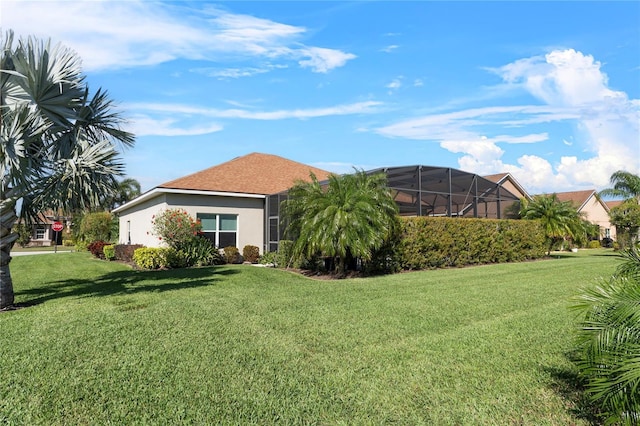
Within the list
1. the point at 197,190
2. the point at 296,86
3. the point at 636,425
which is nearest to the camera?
the point at 636,425

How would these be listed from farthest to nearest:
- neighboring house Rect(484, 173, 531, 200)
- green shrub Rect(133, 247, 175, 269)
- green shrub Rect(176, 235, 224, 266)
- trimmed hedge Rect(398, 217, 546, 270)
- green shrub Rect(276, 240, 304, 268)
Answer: neighboring house Rect(484, 173, 531, 200) → green shrub Rect(176, 235, 224, 266) → green shrub Rect(276, 240, 304, 268) → green shrub Rect(133, 247, 175, 269) → trimmed hedge Rect(398, 217, 546, 270)

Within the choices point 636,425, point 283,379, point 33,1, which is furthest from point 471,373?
point 33,1

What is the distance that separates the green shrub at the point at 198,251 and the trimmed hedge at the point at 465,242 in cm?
830

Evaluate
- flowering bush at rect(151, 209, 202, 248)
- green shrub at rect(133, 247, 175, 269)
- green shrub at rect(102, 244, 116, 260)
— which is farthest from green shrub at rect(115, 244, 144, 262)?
flowering bush at rect(151, 209, 202, 248)

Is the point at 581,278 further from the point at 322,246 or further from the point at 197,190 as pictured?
the point at 197,190

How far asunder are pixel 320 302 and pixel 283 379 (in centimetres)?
436

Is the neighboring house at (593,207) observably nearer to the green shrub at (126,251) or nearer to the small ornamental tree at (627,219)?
the small ornamental tree at (627,219)

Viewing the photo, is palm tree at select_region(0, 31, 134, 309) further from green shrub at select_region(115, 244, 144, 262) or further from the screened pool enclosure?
green shrub at select_region(115, 244, 144, 262)

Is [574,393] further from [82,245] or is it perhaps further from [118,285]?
[82,245]

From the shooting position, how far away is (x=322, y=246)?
12836mm

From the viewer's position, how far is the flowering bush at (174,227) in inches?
627

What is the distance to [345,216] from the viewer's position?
501 inches

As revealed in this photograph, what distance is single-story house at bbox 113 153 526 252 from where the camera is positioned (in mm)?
17781

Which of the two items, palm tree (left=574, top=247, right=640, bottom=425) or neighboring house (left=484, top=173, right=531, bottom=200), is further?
neighboring house (left=484, top=173, right=531, bottom=200)
